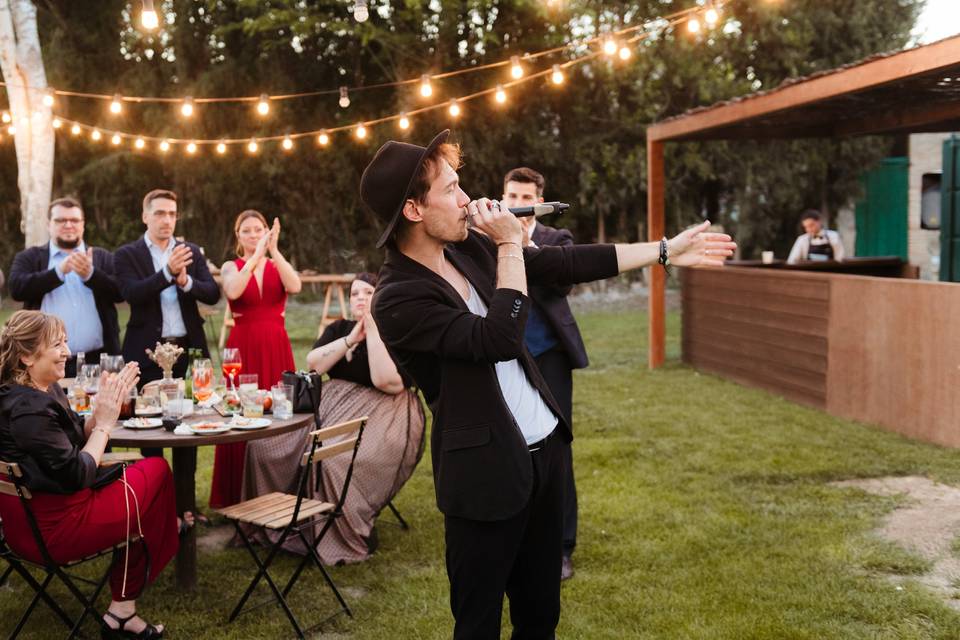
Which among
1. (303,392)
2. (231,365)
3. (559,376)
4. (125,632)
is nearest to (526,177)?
(559,376)

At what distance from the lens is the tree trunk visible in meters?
11.0

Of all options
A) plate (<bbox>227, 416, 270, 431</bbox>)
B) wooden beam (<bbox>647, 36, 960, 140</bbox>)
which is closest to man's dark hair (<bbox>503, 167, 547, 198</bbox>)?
plate (<bbox>227, 416, 270, 431</bbox>)

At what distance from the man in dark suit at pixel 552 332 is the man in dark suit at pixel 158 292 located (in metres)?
2.01

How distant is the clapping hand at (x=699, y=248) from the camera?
2432mm

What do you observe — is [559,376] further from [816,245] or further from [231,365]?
[816,245]

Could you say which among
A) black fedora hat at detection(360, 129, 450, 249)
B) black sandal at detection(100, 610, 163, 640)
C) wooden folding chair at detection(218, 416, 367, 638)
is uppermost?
black fedora hat at detection(360, 129, 450, 249)

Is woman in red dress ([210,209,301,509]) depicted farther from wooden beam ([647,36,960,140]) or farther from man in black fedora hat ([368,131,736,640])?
wooden beam ([647,36,960,140])

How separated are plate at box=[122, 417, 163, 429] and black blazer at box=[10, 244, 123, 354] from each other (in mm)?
1594

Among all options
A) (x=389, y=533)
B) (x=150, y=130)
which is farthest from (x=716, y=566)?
(x=150, y=130)

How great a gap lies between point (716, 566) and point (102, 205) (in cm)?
1739

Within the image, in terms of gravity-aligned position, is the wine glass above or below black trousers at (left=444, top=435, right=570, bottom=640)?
above

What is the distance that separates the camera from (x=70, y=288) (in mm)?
5500

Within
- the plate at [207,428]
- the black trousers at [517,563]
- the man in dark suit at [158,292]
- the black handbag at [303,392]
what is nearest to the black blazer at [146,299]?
the man in dark suit at [158,292]

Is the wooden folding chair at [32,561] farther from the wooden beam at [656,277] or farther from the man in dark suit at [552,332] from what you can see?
the wooden beam at [656,277]
